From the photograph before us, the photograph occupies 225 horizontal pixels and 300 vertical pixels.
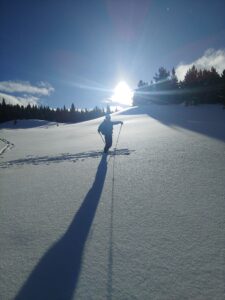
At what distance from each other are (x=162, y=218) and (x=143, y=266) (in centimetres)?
165

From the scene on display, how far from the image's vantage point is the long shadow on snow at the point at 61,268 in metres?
3.56

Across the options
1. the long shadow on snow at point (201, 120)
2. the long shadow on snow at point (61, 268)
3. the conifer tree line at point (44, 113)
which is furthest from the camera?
the conifer tree line at point (44, 113)

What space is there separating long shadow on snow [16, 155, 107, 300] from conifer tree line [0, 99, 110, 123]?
103 meters

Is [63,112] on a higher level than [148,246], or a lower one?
higher

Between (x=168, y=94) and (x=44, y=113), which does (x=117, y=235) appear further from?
(x=44, y=113)

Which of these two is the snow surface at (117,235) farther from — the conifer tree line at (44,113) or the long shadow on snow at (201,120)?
the conifer tree line at (44,113)

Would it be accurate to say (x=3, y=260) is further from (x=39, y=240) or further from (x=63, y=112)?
(x=63, y=112)

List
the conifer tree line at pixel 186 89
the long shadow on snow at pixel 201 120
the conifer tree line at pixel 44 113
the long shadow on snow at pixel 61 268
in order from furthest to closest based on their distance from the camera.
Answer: the conifer tree line at pixel 44 113, the conifer tree line at pixel 186 89, the long shadow on snow at pixel 201 120, the long shadow on snow at pixel 61 268

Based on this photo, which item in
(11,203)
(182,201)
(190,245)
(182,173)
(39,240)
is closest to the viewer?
(190,245)

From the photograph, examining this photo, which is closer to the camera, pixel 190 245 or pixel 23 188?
pixel 190 245

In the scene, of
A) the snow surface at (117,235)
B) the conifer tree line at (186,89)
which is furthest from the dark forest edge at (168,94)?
the snow surface at (117,235)

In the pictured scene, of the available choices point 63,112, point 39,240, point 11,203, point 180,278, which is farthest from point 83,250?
point 63,112

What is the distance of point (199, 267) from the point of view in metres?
3.73

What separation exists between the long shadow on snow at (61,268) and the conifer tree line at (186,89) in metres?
45.2
